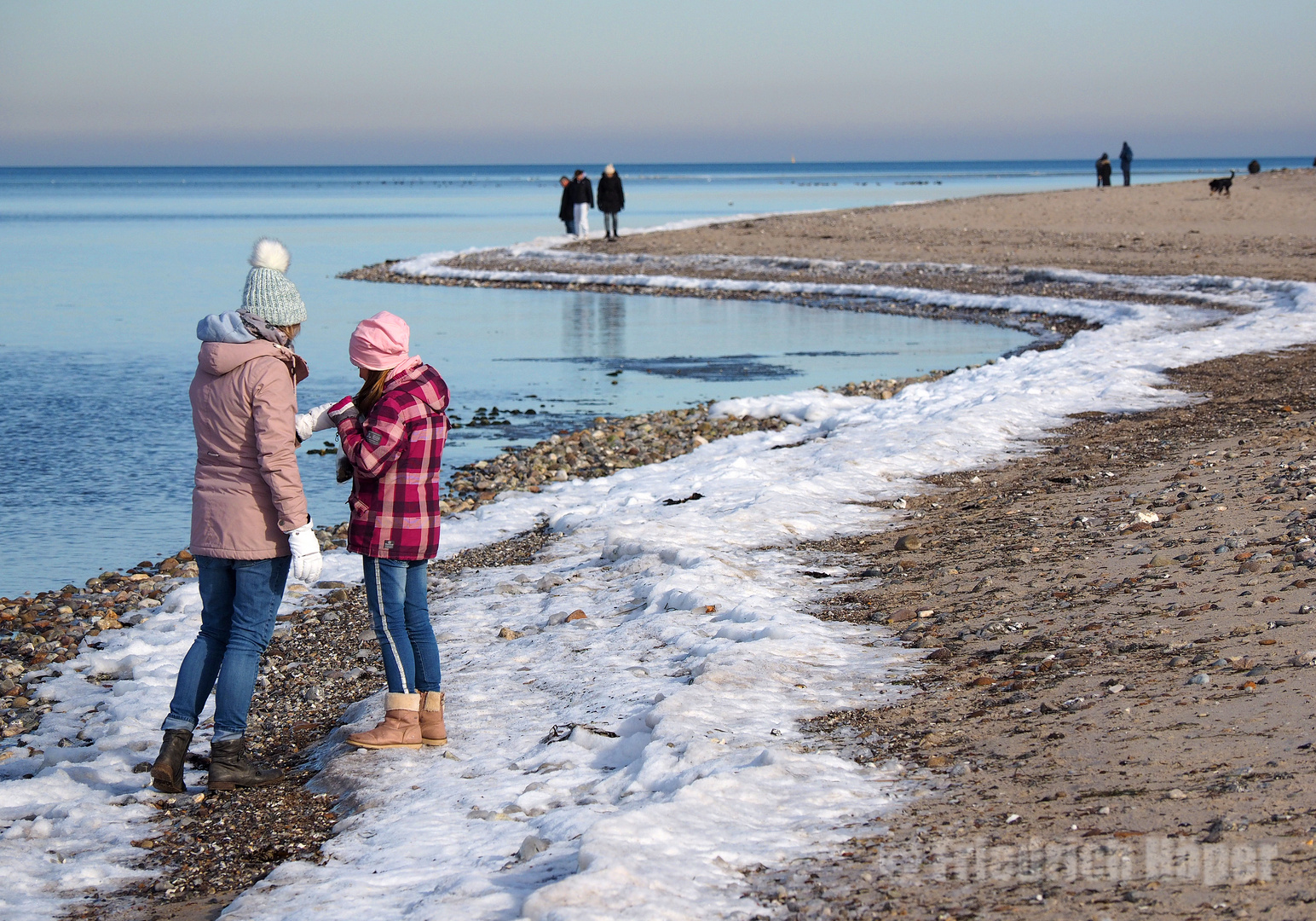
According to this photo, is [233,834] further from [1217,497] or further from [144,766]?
[1217,497]

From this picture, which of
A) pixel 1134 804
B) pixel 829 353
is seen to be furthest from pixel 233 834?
pixel 829 353

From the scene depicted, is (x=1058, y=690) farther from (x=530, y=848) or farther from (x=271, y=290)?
(x=271, y=290)

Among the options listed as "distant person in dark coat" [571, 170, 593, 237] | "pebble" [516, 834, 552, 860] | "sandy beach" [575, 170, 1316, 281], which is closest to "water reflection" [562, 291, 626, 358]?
"sandy beach" [575, 170, 1316, 281]

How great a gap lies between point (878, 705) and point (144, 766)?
2919 mm

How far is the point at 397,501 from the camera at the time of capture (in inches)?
185

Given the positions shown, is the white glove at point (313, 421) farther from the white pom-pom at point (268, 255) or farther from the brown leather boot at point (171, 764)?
the brown leather boot at point (171, 764)

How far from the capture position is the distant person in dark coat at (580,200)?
36719 millimetres

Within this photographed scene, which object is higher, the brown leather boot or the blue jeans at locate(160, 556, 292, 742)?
the blue jeans at locate(160, 556, 292, 742)

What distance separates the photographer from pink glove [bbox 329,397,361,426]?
184 inches

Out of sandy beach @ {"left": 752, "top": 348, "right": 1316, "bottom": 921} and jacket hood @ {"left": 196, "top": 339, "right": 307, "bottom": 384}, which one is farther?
jacket hood @ {"left": 196, "top": 339, "right": 307, "bottom": 384}

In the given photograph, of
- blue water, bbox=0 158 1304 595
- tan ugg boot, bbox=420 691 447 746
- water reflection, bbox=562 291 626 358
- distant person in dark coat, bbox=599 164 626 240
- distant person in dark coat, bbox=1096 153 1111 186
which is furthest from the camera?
distant person in dark coat, bbox=1096 153 1111 186

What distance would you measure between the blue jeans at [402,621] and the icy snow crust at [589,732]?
11.7 inches

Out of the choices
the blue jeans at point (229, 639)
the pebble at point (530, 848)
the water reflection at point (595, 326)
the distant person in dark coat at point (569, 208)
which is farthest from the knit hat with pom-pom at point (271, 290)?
the distant person in dark coat at point (569, 208)

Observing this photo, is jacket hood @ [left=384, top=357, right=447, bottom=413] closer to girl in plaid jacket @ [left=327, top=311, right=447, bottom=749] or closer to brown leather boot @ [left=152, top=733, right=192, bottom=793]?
girl in plaid jacket @ [left=327, top=311, right=447, bottom=749]
